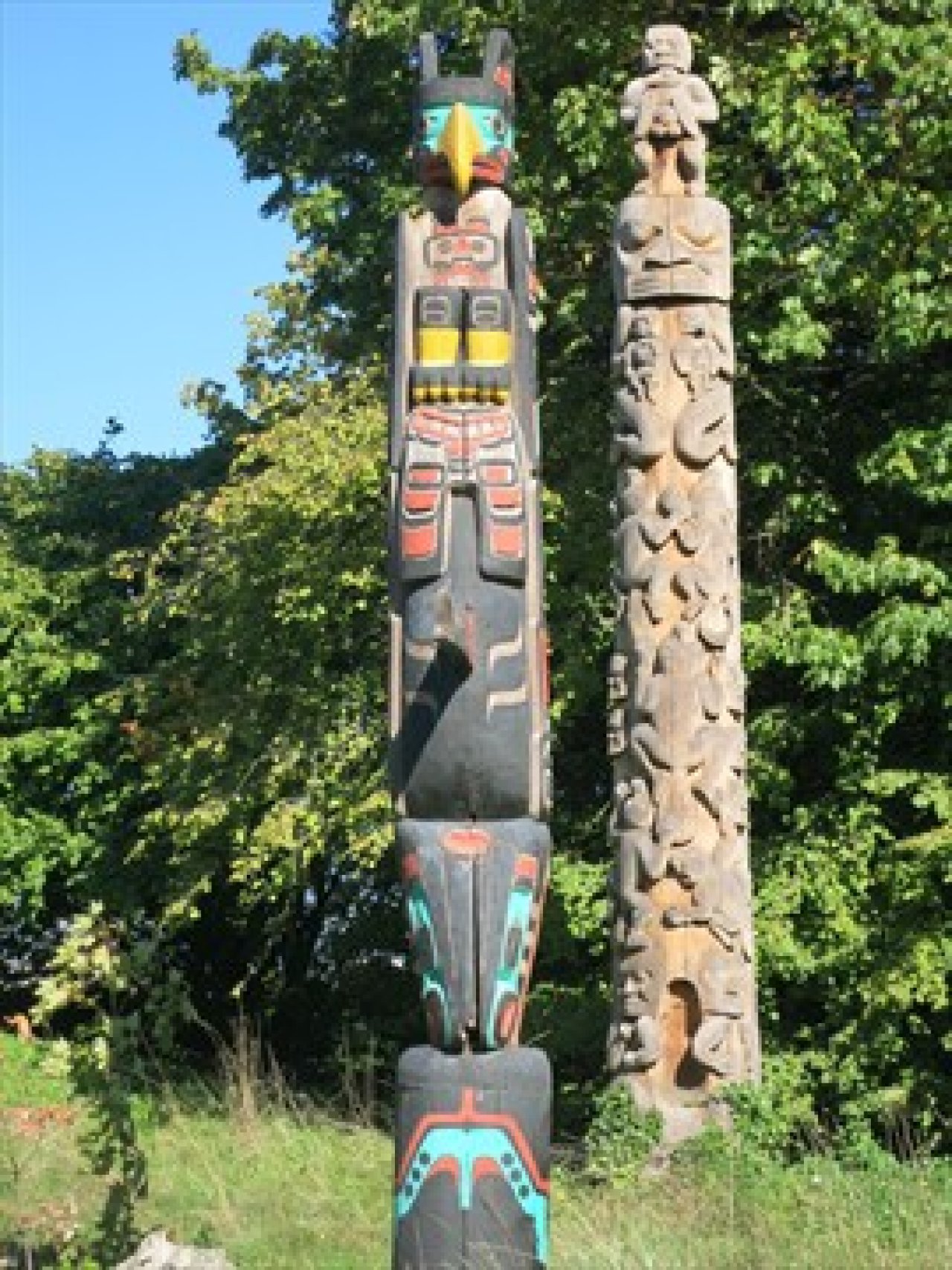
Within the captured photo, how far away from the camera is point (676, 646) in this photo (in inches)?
390

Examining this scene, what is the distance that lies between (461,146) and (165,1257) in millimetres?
4045

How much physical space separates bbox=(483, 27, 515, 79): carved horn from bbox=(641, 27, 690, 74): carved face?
10.1 ft

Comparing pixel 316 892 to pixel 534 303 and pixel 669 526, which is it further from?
pixel 534 303

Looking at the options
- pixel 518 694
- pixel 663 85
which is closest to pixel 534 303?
pixel 518 694

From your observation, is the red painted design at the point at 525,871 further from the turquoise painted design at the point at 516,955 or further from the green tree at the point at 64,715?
the green tree at the point at 64,715

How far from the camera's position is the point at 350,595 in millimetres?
15414

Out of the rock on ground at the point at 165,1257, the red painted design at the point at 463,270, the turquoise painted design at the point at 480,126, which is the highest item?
the turquoise painted design at the point at 480,126

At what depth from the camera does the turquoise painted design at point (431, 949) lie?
6066mm

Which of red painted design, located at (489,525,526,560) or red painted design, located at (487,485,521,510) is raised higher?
red painted design, located at (487,485,521,510)

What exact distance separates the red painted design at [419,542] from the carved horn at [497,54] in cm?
209

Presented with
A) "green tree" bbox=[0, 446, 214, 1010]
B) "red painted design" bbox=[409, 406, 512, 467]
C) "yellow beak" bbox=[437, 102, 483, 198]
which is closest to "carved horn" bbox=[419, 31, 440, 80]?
"yellow beak" bbox=[437, 102, 483, 198]

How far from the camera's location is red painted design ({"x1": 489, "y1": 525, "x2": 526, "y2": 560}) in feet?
21.0

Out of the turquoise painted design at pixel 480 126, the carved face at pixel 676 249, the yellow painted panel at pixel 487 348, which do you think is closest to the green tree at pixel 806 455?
the carved face at pixel 676 249

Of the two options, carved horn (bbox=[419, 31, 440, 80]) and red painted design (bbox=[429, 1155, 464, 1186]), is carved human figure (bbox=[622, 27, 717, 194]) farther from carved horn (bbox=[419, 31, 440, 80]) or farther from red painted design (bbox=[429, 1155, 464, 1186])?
red painted design (bbox=[429, 1155, 464, 1186])
